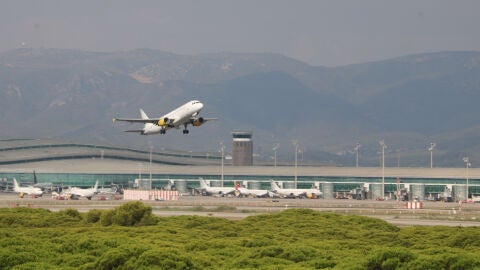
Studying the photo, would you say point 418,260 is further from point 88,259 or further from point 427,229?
point 427,229

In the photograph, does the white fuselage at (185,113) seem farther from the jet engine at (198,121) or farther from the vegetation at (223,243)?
the vegetation at (223,243)

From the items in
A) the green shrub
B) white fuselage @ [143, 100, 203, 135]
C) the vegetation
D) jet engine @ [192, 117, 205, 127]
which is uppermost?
white fuselage @ [143, 100, 203, 135]

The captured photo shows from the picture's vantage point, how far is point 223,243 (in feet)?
216

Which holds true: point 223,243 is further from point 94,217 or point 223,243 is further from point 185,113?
point 185,113

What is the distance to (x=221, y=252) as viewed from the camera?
204 ft

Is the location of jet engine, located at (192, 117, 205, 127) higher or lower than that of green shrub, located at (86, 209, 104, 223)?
higher

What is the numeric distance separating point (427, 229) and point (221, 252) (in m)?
25.0

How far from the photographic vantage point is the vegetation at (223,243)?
54156mm

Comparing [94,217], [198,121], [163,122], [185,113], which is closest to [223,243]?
[94,217]

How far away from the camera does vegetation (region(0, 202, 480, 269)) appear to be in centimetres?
5416

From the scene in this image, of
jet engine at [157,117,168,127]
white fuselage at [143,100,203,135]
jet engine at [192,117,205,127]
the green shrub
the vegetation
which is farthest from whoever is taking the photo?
jet engine at [157,117,168,127]

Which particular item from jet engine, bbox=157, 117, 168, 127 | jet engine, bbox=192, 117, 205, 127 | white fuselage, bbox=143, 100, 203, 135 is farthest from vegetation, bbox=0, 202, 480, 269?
jet engine, bbox=157, 117, 168, 127

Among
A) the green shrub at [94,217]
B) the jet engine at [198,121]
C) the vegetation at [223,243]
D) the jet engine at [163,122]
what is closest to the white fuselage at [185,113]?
the jet engine at [163,122]

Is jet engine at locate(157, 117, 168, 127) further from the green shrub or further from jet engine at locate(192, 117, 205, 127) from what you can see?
the green shrub
